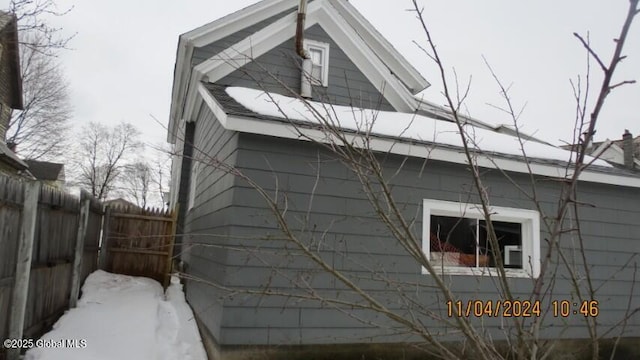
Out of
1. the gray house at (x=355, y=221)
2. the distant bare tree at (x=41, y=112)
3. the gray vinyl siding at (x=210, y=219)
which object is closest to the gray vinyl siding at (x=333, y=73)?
the gray house at (x=355, y=221)

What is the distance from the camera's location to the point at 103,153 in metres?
45.7

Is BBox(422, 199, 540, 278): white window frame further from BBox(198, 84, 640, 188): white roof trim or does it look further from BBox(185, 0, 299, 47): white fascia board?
BBox(185, 0, 299, 47): white fascia board

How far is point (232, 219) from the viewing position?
5062 mm

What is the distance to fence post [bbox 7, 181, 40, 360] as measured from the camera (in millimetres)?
4215

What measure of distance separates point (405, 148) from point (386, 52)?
5063 millimetres

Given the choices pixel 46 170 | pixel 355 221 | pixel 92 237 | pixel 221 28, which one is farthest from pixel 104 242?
pixel 46 170

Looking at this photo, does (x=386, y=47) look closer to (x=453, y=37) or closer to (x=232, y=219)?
(x=453, y=37)

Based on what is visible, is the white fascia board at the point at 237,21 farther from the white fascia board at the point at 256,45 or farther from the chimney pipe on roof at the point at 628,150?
the chimney pipe on roof at the point at 628,150

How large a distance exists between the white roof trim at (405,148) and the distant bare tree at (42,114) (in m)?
27.5

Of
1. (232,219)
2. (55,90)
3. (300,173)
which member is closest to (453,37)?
(300,173)

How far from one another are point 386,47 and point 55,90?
28.9 meters

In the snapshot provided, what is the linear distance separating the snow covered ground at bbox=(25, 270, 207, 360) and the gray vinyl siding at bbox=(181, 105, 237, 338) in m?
0.35

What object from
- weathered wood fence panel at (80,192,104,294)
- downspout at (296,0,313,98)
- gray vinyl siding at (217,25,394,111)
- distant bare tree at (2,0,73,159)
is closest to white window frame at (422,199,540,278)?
gray vinyl siding at (217,25,394,111)

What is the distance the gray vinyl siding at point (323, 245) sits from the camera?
4980mm
